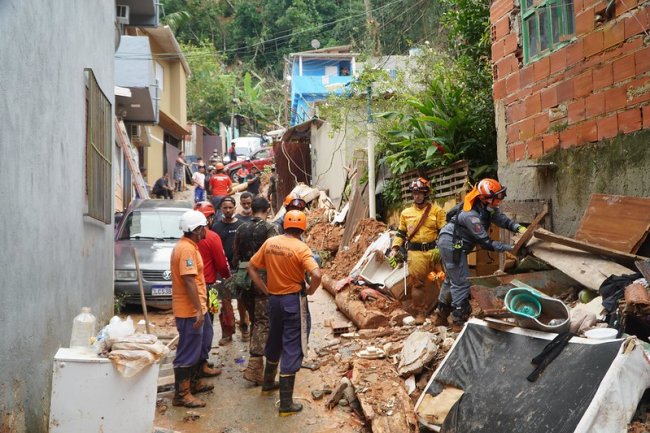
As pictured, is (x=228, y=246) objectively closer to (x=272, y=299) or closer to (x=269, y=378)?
(x=269, y=378)

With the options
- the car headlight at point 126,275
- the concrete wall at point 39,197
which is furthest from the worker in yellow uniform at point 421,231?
the car headlight at point 126,275

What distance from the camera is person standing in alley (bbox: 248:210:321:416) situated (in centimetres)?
561

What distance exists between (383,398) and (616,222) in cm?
254

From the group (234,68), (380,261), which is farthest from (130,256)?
(234,68)

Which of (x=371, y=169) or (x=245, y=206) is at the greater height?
(x=371, y=169)

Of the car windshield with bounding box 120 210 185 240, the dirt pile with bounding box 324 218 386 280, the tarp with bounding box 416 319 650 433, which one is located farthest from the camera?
the dirt pile with bounding box 324 218 386 280

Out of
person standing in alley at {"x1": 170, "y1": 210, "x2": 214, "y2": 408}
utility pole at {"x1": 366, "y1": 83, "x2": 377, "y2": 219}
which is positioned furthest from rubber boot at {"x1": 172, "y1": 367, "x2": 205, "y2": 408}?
utility pole at {"x1": 366, "y1": 83, "x2": 377, "y2": 219}

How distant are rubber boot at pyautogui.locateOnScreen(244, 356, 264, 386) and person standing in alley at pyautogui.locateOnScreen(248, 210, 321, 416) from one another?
780 mm

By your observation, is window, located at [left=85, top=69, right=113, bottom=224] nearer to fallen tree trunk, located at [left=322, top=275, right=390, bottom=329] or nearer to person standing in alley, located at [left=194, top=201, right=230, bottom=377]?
person standing in alley, located at [left=194, top=201, right=230, bottom=377]

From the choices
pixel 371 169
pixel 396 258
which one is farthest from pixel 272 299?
pixel 371 169

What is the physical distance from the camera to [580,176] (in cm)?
627

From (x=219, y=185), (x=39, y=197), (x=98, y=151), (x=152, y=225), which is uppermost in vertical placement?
(x=219, y=185)

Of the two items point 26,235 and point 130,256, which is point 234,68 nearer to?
point 130,256

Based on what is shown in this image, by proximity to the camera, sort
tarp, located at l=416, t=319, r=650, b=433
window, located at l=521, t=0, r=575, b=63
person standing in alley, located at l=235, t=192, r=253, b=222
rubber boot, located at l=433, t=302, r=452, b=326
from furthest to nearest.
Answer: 1. person standing in alley, located at l=235, t=192, r=253, b=222
2. rubber boot, located at l=433, t=302, r=452, b=326
3. window, located at l=521, t=0, r=575, b=63
4. tarp, located at l=416, t=319, r=650, b=433
